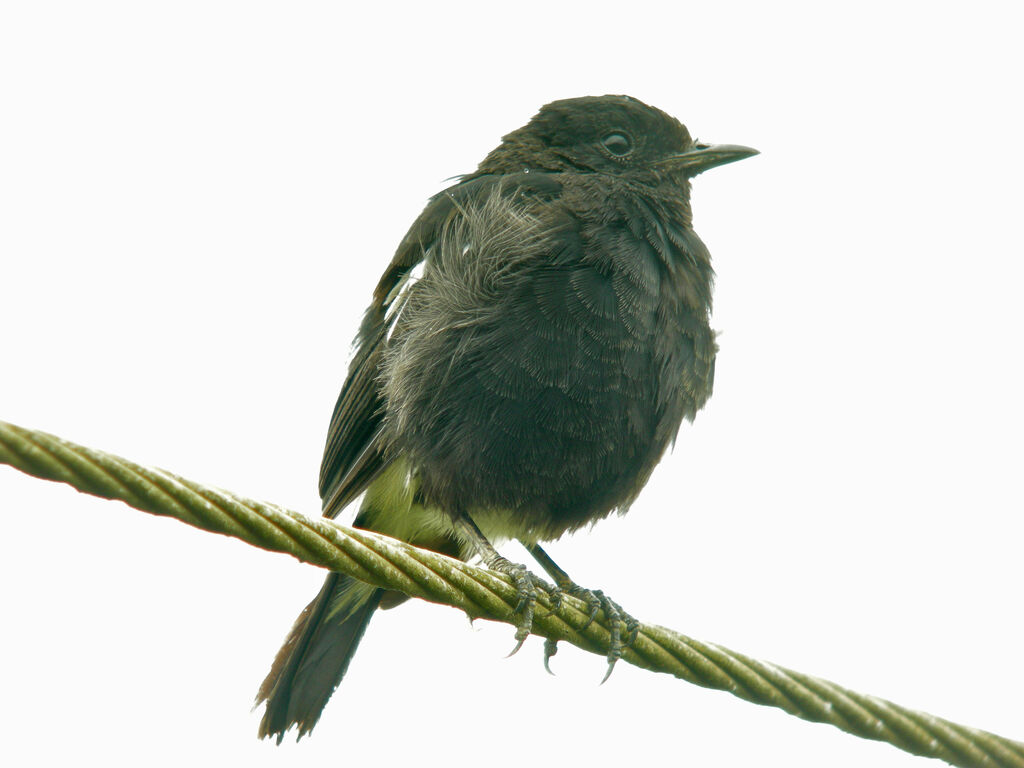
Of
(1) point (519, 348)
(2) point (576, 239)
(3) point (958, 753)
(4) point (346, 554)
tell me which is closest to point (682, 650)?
(3) point (958, 753)

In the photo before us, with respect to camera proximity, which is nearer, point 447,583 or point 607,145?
point 447,583

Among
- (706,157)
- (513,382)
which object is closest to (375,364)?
(513,382)

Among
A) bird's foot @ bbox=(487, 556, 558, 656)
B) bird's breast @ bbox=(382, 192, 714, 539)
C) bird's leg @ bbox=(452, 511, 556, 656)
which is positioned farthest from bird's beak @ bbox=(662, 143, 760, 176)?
bird's foot @ bbox=(487, 556, 558, 656)

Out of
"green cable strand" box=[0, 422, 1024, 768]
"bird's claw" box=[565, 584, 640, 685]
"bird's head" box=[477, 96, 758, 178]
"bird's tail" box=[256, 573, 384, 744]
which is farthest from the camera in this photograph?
"bird's head" box=[477, 96, 758, 178]

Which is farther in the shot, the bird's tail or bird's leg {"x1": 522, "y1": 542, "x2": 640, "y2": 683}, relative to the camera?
the bird's tail

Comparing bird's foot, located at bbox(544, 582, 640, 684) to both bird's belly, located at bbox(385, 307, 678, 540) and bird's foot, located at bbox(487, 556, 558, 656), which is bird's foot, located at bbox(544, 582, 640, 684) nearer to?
bird's foot, located at bbox(487, 556, 558, 656)

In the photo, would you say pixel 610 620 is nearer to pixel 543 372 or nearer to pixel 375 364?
pixel 543 372

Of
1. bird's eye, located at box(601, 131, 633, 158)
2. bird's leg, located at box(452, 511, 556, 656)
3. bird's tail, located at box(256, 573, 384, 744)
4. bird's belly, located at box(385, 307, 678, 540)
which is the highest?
bird's eye, located at box(601, 131, 633, 158)

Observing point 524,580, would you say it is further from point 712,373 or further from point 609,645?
point 712,373
